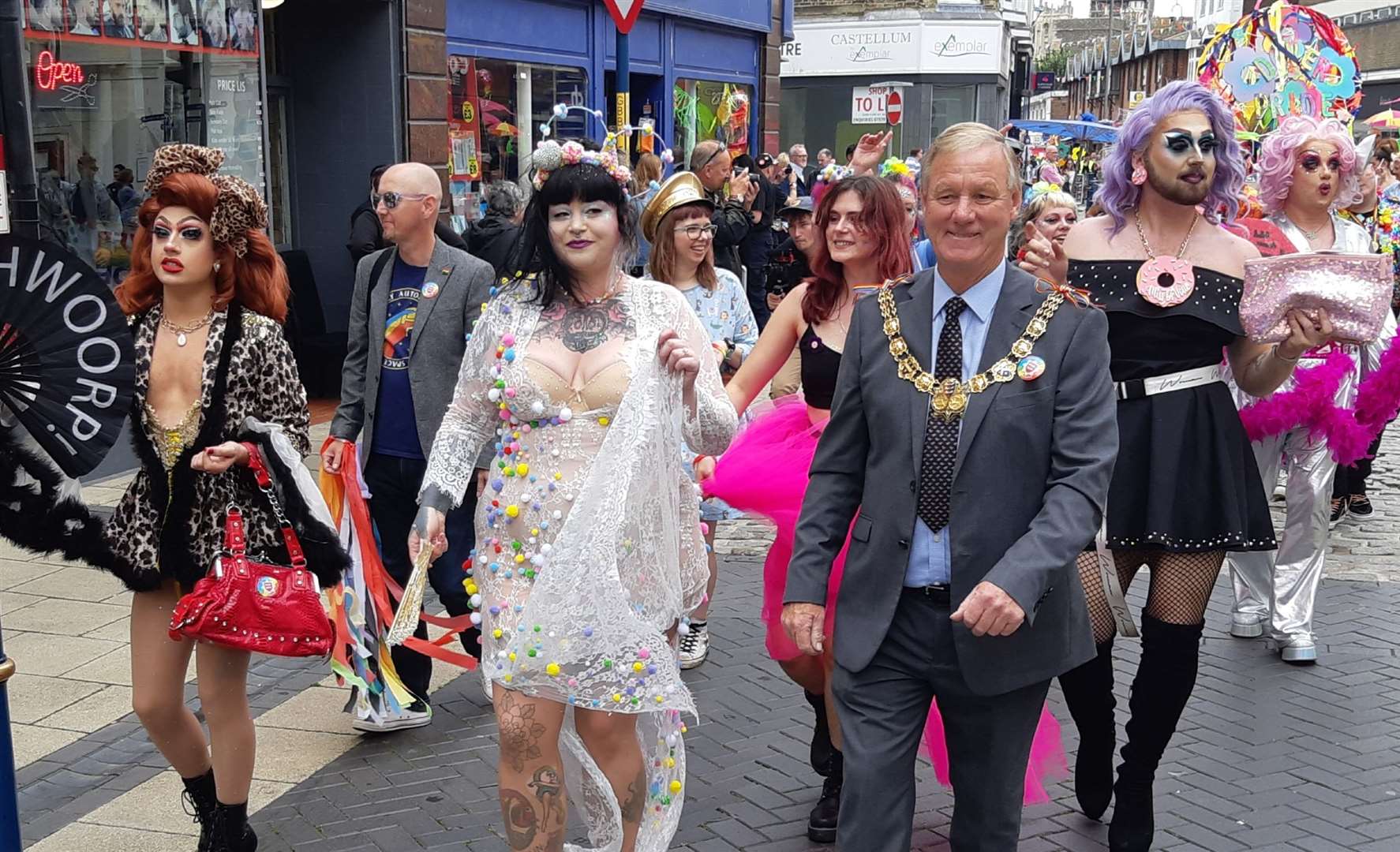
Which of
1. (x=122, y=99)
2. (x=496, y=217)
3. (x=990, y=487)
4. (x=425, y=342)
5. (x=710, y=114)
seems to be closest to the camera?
(x=990, y=487)

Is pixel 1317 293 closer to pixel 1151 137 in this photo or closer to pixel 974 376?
pixel 1151 137

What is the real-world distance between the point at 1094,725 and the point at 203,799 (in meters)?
2.63

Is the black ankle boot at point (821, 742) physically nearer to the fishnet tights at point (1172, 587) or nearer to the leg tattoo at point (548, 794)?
the fishnet tights at point (1172, 587)

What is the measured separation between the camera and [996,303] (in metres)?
3.10

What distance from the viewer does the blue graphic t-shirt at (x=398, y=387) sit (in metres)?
5.09

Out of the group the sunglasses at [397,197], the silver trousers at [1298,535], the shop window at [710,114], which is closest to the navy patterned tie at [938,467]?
the sunglasses at [397,197]

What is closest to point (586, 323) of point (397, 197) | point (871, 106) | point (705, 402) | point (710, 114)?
point (705, 402)

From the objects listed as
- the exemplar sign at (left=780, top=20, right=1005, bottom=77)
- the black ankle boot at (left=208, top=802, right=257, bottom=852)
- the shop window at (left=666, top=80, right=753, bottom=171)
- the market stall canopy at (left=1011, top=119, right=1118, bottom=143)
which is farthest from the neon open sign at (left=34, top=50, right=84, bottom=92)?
the exemplar sign at (left=780, top=20, right=1005, bottom=77)

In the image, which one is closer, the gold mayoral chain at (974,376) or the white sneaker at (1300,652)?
the gold mayoral chain at (974,376)

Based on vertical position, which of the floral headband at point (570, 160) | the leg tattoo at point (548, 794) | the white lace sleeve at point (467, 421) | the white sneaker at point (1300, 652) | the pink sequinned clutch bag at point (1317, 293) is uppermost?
the floral headband at point (570, 160)

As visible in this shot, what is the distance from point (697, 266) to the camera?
635cm

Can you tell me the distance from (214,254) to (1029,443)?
2.33 m

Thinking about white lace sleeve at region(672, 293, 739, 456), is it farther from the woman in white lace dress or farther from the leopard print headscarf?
the leopard print headscarf

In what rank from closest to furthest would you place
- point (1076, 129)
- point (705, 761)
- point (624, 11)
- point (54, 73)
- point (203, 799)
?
1. point (203, 799)
2. point (705, 761)
3. point (624, 11)
4. point (54, 73)
5. point (1076, 129)
